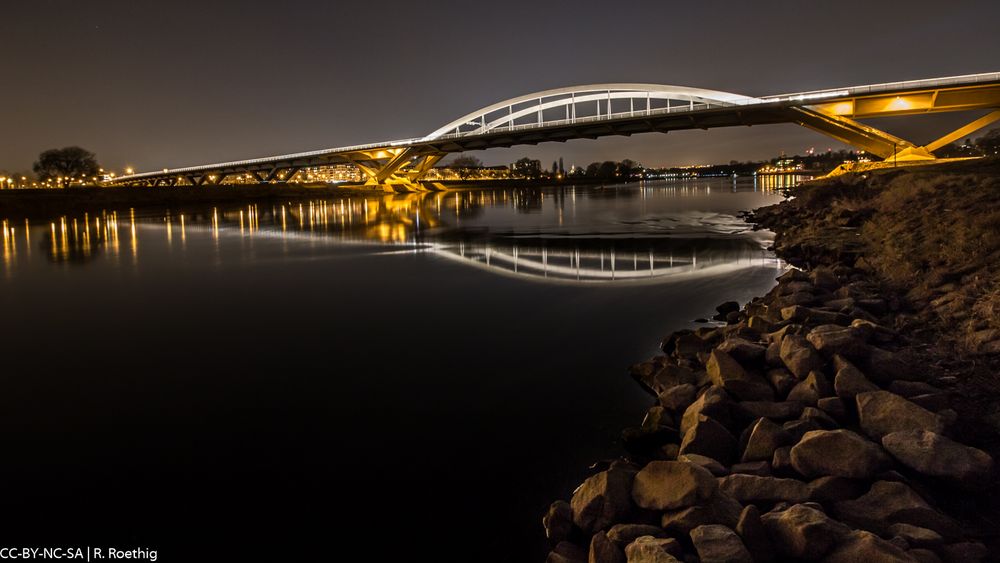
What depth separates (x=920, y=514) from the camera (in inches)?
109

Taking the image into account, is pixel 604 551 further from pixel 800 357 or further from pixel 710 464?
pixel 800 357

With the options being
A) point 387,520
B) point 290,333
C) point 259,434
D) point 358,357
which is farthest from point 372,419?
point 290,333

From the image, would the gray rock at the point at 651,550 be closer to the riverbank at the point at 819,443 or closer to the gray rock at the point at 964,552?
the riverbank at the point at 819,443

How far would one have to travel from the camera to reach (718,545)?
8.54 feet

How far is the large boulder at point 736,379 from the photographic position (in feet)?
14.3

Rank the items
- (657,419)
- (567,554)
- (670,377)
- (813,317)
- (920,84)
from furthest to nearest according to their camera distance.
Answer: (920,84), (813,317), (670,377), (657,419), (567,554)

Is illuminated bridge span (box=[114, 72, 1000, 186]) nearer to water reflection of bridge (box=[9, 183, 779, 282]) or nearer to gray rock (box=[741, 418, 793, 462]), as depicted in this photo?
water reflection of bridge (box=[9, 183, 779, 282])

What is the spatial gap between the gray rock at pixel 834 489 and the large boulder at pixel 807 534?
358 millimetres

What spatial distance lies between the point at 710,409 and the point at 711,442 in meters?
0.38

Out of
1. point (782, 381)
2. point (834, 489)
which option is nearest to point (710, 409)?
point (782, 381)

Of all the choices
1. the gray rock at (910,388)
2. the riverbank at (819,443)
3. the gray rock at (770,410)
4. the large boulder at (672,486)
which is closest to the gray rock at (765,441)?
the riverbank at (819,443)

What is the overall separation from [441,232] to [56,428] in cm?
2067

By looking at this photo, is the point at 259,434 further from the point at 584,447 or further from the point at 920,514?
the point at 920,514

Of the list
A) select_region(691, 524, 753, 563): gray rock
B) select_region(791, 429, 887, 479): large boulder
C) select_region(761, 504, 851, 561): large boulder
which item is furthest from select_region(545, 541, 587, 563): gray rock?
select_region(791, 429, 887, 479): large boulder
